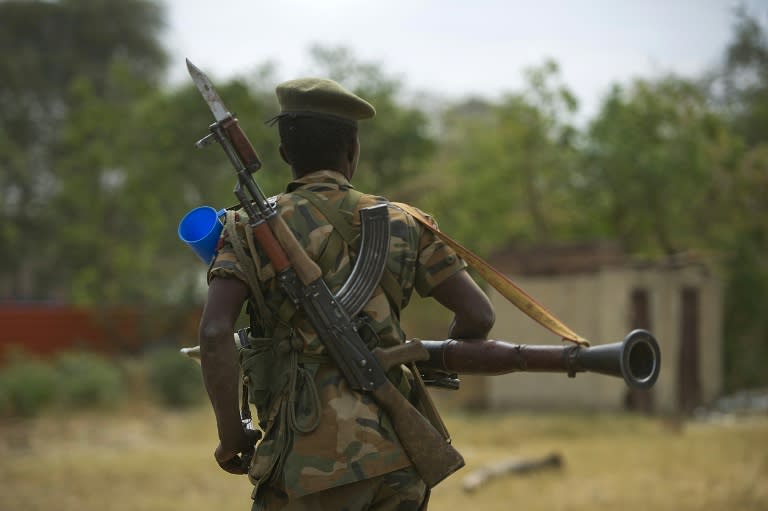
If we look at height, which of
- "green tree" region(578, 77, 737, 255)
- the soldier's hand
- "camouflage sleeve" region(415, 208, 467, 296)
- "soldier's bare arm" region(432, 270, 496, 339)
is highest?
"green tree" region(578, 77, 737, 255)

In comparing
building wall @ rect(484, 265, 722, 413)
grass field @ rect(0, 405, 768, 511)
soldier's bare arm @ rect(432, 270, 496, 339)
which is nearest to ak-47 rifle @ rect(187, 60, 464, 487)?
soldier's bare arm @ rect(432, 270, 496, 339)

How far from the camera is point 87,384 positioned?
1684 centimetres

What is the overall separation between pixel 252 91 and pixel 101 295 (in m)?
5.64

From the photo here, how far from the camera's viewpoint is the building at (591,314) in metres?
14.5

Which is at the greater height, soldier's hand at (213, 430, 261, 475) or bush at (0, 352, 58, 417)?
soldier's hand at (213, 430, 261, 475)

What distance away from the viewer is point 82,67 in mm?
31875

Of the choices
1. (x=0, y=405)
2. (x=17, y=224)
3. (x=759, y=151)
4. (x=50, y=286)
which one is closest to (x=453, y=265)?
(x=759, y=151)

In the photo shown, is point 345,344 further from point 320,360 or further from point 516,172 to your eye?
point 516,172

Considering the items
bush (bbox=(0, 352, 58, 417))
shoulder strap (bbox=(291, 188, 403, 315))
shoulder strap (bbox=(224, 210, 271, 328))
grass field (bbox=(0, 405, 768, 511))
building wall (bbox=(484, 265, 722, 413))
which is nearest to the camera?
shoulder strap (bbox=(224, 210, 271, 328))

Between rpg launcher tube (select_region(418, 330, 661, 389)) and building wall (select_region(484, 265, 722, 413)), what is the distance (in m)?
11.2

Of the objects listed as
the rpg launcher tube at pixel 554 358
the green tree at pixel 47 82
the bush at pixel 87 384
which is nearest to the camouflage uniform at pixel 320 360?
the rpg launcher tube at pixel 554 358

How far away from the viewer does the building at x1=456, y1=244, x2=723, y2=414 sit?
47.6ft

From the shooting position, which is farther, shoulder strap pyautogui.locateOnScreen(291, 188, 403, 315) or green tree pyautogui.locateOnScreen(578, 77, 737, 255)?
green tree pyautogui.locateOnScreen(578, 77, 737, 255)

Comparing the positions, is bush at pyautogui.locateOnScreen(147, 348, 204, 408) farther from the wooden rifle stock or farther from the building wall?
the wooden rifle stock
